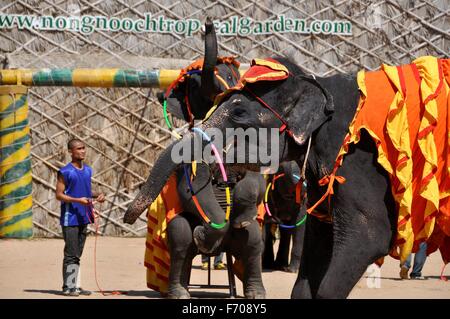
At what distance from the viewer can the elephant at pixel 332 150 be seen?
4117mm

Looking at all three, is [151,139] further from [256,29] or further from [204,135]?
[204,135]

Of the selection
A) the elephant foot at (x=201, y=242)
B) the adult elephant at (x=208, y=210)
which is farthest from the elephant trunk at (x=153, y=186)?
the elephant foot at (x=201, y=242)

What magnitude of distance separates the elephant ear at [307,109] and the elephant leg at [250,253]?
280cm

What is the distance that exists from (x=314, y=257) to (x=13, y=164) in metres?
6.82

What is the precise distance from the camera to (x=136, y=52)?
11.2 meters

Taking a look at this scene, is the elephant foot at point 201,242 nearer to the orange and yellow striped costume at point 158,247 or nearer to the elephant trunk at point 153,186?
the orange and yellow striped costume at point 158,247

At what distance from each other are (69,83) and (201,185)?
421 centimetres

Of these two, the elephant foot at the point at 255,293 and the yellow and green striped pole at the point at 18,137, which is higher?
the yellow and green striped pole at the point at 18,137

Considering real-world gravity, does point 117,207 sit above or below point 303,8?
below

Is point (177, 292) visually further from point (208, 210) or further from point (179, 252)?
point (208, 210)

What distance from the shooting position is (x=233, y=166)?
4.25 meters

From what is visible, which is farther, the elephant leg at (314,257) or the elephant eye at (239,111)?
the elephant leg at (314,257)
